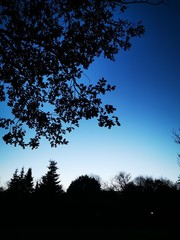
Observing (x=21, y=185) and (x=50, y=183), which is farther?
(x=21, y=185)

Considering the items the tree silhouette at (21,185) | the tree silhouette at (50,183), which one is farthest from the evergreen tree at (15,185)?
the tree silhouette at (50,183)

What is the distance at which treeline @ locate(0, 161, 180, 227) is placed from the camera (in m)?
32.0

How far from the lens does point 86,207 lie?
34281 mm

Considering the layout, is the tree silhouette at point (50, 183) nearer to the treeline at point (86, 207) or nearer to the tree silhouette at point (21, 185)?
the treeline at point (86, 207)

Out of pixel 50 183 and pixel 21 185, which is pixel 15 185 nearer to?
pixel 21 185

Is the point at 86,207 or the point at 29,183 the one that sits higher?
the point at 29,183

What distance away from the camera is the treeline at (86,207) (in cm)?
3195

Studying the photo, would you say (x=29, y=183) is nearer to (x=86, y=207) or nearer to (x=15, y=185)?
(x=15, y=185)

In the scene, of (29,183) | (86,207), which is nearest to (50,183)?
(86,207)

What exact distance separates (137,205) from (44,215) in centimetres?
1905

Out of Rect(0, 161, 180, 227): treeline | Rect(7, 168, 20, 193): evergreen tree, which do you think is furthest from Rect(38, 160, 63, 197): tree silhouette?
Rect(7, 168, 20, 193): evergreen tree

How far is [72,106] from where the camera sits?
26.3 feet

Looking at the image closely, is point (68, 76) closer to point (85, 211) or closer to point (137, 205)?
point (85, 211)

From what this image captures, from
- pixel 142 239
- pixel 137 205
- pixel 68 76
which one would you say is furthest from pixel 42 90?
pixel 137 205
